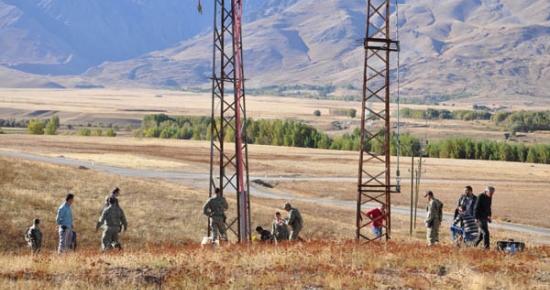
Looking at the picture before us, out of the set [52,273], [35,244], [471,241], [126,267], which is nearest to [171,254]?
[126,267]

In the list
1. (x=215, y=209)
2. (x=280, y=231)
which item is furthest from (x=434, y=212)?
(x=215, y=209)

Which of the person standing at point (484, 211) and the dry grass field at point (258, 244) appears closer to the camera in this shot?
the dry grass field at point (258, 244)

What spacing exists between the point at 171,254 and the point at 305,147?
111 meters

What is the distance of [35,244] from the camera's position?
23797 mm

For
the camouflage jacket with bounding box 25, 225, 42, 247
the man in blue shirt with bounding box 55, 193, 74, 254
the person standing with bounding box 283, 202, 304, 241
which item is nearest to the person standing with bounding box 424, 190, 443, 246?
the person standing with bounding box 283, 202, 304, 241

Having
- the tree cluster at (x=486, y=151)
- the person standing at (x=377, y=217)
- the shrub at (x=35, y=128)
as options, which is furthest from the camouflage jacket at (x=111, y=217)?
the shrub at (x=35, y=128)

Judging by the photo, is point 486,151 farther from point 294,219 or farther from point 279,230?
point 294,219

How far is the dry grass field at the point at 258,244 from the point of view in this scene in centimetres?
1683

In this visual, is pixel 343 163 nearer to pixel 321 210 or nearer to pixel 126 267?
pixel 321 210

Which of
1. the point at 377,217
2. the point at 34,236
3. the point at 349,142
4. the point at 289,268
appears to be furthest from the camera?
the point at 349,142

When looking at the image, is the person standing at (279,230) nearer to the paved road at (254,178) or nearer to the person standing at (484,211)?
the person standing at (484,211)

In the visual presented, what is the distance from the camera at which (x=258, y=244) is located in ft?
74.2

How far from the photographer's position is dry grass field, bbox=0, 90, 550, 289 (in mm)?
16828

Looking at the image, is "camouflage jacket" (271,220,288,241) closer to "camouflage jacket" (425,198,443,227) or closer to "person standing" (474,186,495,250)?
"camouflage jacket" (425,198,443,227)
